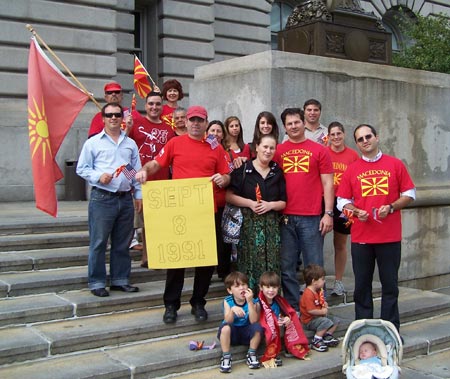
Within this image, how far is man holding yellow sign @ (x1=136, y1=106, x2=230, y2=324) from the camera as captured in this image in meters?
5.38

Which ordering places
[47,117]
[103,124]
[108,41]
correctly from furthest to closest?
1. [108,41]
2. [103,124]
3. [47,117]

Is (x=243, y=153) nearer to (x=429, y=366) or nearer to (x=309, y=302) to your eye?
(x=309, y=302)

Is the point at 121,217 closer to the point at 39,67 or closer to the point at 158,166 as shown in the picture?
the point at 158,166

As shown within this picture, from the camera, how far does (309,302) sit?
A: 5.63m

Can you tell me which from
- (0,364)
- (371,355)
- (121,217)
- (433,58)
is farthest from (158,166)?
(433,58)

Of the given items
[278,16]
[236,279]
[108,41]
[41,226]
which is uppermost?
[278,16]

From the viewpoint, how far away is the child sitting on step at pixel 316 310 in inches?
219

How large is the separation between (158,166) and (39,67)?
1.90 meters

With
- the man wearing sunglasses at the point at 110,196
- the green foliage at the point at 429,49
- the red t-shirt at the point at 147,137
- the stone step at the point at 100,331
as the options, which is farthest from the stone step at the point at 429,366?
the green foliage at the point at 429,49

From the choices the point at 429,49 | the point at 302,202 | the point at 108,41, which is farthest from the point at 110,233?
the point at 429,49

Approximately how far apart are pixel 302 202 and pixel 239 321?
1304 millimetres

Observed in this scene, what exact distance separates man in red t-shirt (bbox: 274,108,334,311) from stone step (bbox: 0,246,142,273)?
7.68 ft

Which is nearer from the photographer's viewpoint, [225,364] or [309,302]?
[225,364]

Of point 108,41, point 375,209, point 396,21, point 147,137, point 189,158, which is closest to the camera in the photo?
point 375,209
